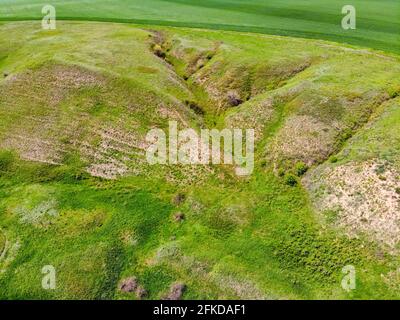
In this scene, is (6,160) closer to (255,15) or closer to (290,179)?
(290,179)

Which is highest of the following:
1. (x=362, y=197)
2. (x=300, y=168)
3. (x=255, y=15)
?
(x=255, y=15)

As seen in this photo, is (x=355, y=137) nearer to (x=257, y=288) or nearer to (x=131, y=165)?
(x=257, y=288)

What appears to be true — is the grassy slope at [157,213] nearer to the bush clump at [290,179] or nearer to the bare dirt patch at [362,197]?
the bush clump at [290,179]

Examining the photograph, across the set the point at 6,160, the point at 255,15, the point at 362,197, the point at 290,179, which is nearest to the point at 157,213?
the point at 290,179

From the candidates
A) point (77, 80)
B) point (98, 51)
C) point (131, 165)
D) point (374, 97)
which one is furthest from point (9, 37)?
point (374, 97)

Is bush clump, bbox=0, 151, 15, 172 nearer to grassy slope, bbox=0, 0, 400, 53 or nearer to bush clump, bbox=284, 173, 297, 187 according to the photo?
bush clump, bbox=284, 173, 297, 187

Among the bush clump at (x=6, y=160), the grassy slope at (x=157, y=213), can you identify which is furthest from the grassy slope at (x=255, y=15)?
the bush clump at (x=6, y=160)
